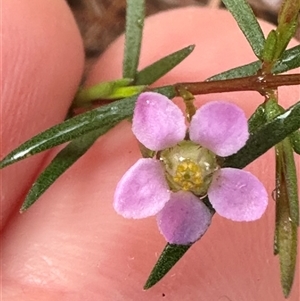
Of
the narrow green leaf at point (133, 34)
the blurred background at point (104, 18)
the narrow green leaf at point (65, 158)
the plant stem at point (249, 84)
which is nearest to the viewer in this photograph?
the plant stem at point (249, 84)

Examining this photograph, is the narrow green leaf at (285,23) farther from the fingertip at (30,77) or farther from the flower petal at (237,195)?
the fingertip at (30,77)

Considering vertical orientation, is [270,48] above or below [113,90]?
above

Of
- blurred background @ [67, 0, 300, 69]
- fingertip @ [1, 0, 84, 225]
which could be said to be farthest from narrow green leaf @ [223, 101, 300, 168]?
blurred background @ [67, 0, 300, 69]

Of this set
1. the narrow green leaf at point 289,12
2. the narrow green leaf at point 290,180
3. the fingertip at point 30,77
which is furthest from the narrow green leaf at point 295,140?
the fingertip at point 30,77

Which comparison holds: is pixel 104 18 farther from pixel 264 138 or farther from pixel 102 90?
pixel 264 138

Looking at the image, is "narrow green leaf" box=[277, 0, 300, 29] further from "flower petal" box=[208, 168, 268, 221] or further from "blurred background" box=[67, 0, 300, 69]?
"blurred background" box=[67, 0, 300, 69]

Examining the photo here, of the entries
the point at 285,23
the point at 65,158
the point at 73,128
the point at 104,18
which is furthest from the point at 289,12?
the point at 104,18
